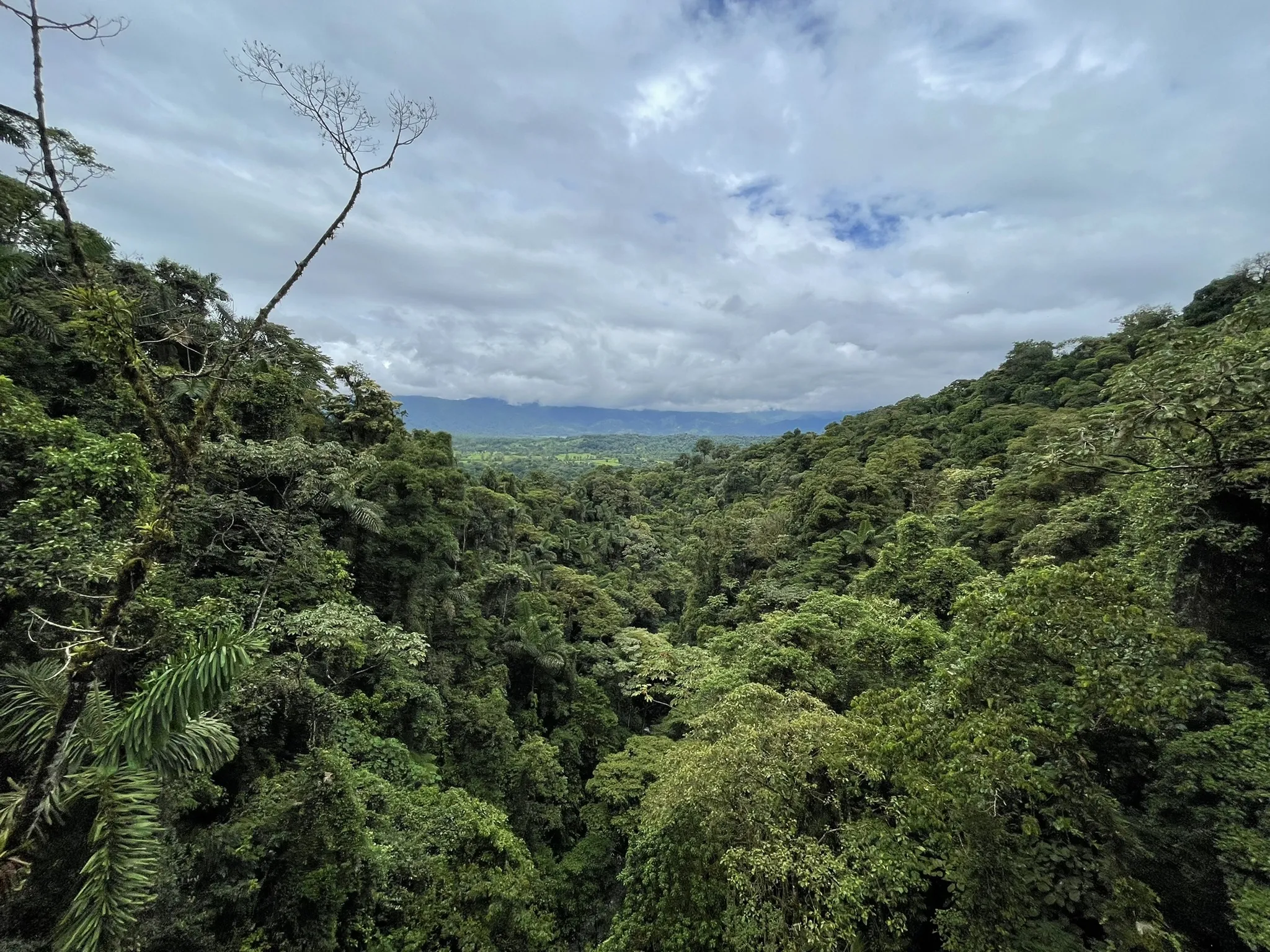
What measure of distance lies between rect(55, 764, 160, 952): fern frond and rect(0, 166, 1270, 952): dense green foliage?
0.08 feet

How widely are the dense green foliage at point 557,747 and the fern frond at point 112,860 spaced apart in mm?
24

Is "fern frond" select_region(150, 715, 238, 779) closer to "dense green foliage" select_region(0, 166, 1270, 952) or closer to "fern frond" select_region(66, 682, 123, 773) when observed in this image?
"dense green foliage" select_region(0, 166, 1270, 952)

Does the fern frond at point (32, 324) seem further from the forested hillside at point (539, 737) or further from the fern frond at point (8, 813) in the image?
the fern frond at point (8, 813)

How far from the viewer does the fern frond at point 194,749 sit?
4074 millimetres

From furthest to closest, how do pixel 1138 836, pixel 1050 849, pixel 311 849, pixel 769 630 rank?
1. pixel 769 630
2. pixel 311 849
3. pixel 1138 836
4. pixel 1050 849

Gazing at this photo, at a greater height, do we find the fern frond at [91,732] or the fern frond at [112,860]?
the fern frond at [91,732]

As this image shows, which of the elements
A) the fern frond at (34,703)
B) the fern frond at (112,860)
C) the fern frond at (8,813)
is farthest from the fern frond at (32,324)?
the fern frond at (112,860)

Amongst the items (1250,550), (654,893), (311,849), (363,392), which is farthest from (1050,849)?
(363,392)

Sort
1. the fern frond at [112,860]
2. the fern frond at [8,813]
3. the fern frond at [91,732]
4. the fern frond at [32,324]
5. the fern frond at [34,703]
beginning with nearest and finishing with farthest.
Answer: the fern frond at [8,813] < the fern frond at [112,860] < the fern frond at [91,732] < the fern frond at [34,703] < the fern frond at [32,324]

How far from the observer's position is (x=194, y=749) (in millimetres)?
4234

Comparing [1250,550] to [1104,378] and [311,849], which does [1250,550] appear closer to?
[311,849]

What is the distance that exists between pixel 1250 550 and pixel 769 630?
26.3 ft

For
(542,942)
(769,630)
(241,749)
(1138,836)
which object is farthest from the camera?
(769,630)

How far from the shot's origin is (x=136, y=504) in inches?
276
